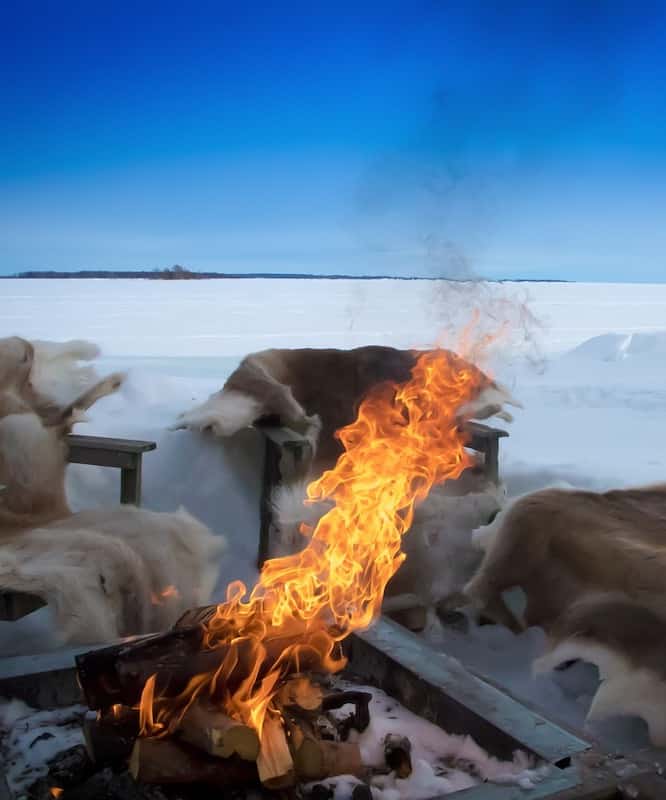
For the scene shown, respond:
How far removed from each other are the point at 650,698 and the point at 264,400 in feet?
6.04

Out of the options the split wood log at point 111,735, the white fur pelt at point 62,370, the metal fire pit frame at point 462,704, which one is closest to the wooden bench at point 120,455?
the white fur pelt at point 62,370

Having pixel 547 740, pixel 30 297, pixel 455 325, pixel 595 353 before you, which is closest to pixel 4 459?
pixel 455 325

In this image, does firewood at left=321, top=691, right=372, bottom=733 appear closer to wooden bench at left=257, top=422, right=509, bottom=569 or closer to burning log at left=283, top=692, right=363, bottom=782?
burning log at left=283, top=692, right=363, bottom=782

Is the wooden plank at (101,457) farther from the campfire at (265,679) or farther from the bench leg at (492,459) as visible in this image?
the bench leg at (492,459)

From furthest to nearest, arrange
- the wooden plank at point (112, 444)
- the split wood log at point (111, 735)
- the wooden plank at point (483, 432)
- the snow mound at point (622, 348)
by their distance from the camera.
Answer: the snow mound at point (622, 348)
the wooden plank at point (483, 432)
the wooden plank at point (112, 444)
the split wood log at point (111, 735)

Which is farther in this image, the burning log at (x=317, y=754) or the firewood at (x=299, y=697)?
the firewood at (x=299, y=697)

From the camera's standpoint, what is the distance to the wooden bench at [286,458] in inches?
117

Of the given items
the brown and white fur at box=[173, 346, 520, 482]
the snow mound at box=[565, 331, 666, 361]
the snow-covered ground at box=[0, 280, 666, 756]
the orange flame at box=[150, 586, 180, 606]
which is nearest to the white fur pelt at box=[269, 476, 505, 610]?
the snow-covered ground at box=[0, 280, 666, 756]

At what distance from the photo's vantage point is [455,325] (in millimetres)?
3145

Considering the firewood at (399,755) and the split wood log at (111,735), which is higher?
the split wood log at (111,735)

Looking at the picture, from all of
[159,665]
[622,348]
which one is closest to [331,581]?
[159,665]

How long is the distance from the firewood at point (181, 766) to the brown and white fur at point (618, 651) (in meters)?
0.84

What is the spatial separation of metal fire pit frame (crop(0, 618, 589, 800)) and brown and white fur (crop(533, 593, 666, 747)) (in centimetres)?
26

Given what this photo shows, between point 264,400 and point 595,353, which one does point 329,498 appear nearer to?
point 264,400
